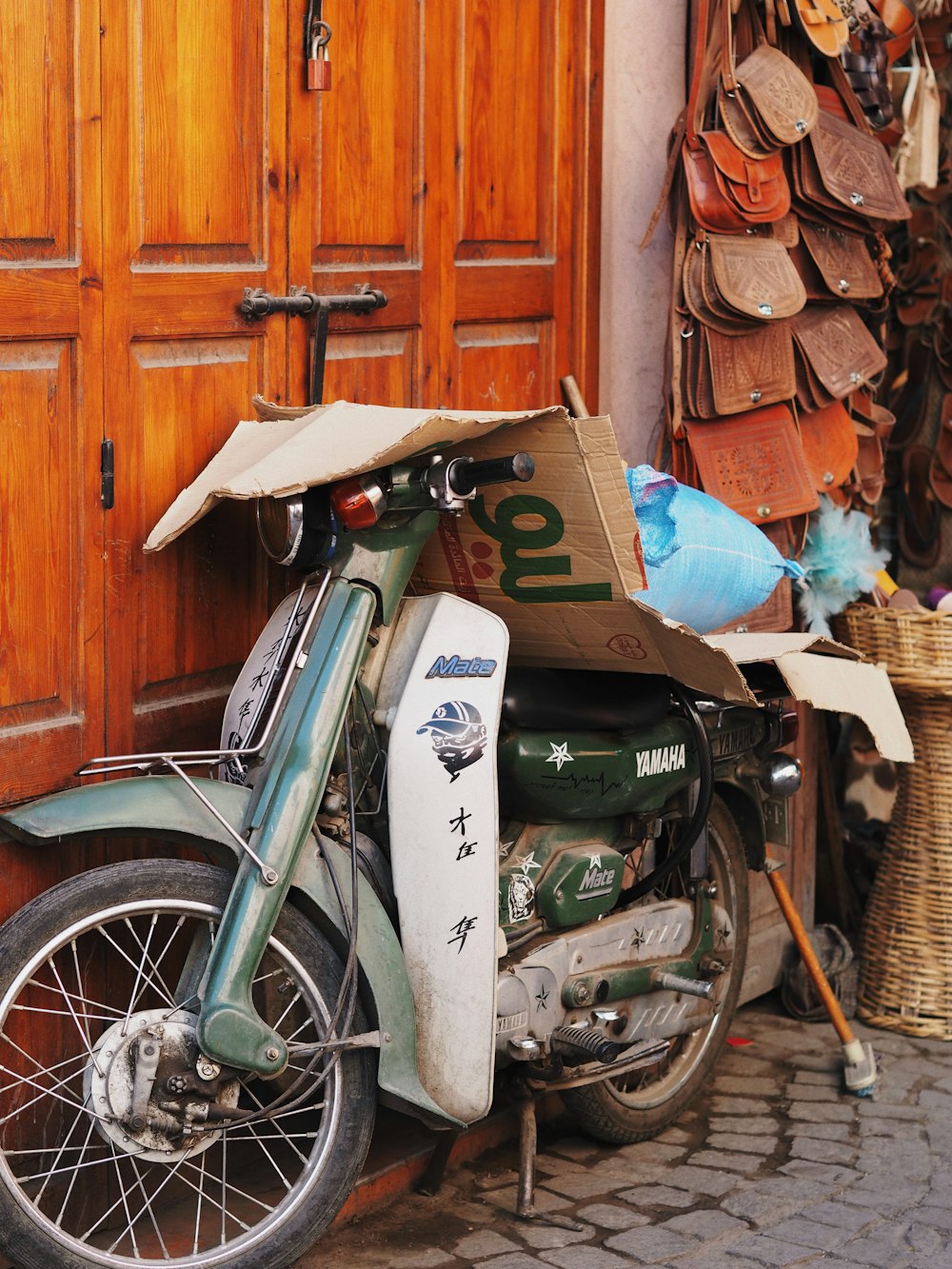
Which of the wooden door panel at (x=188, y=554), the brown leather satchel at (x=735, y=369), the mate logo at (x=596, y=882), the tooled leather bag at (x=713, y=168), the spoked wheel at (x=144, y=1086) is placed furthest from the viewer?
the brown leather satchel at (x=735, y=369)

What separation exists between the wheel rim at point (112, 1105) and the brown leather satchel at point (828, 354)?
2.13 metres

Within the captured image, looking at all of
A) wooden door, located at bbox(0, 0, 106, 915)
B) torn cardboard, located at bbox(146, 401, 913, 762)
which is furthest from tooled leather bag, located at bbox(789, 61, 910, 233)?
wooden door, located at bbox(0, 0, 106, 915)

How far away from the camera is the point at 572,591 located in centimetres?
312

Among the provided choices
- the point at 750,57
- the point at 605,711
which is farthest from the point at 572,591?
the point at 750,57

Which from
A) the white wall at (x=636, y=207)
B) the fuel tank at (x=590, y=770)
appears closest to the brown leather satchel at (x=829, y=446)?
the white wall at (x=636, y=207)

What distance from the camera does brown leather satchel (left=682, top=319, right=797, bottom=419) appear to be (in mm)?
4180

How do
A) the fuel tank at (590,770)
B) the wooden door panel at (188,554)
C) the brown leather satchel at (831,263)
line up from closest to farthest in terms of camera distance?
the wooden door panel at (188,554)
the fuel tank at (590,770)
the brown leather satchel at (831,263)

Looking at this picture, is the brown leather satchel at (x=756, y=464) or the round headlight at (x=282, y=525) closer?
the round headlight at (x=282, y=525)

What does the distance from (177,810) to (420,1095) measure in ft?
2.12

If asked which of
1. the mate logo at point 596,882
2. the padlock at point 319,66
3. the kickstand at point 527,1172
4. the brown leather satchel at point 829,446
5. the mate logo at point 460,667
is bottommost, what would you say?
the kickstand at point 527,1172

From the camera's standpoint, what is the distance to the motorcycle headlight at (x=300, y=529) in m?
2.97

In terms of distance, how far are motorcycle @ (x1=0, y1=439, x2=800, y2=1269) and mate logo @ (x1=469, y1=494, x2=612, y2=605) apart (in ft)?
0.29

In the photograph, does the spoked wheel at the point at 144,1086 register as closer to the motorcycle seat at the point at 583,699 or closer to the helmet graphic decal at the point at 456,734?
the helmet graphic decal at the point at 456,734

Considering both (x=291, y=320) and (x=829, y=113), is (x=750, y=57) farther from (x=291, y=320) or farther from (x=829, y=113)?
(x=291, y=320)
